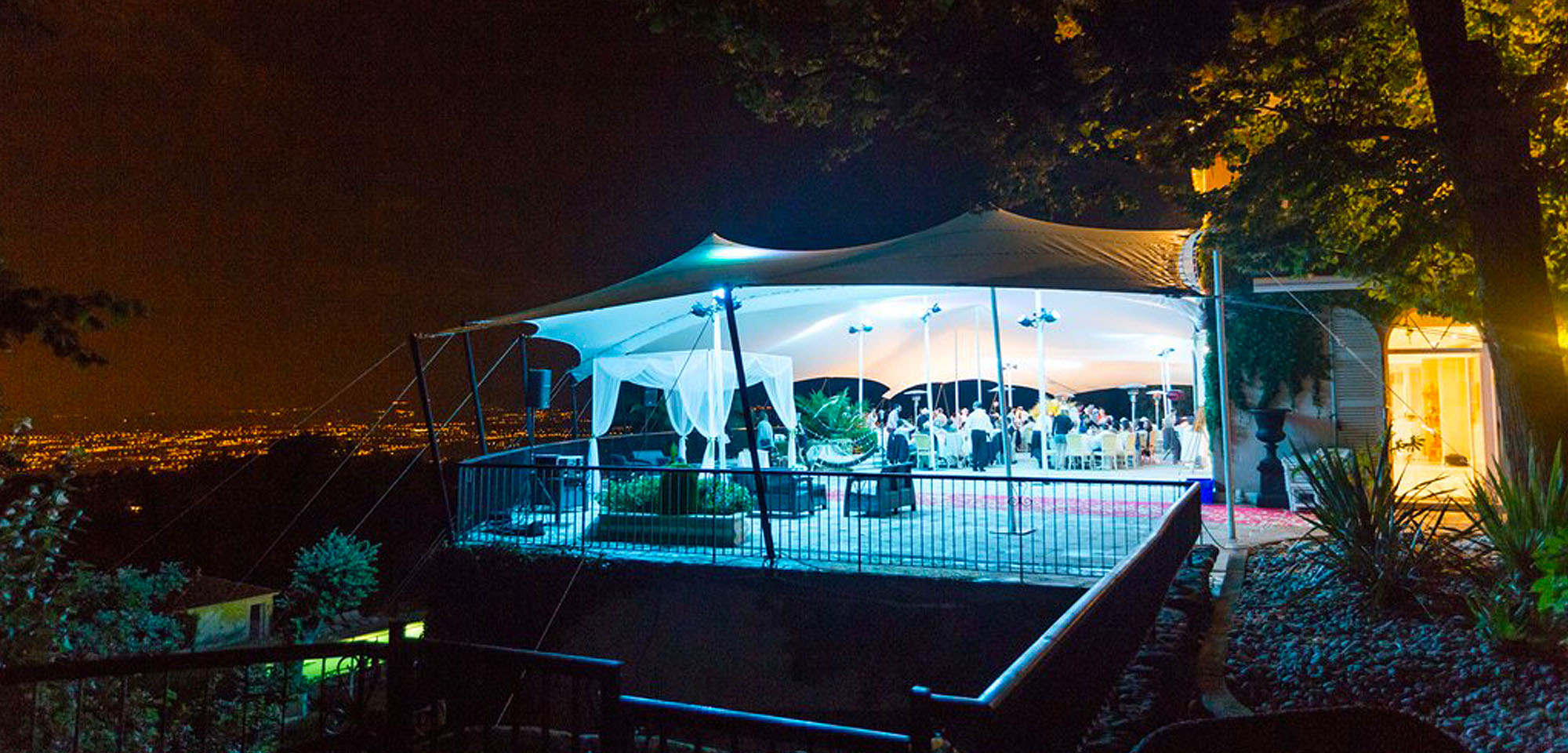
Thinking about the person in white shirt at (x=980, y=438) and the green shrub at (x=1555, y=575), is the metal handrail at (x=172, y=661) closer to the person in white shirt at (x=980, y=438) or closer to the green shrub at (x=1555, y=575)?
the green shrub at (x=1555, y=575)

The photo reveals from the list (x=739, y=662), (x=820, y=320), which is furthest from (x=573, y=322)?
(x=739, y=662)

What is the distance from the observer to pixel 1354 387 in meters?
13.3

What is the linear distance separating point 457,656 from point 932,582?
5411 millimetres

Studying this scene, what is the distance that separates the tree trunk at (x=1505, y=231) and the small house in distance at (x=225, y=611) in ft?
45.7

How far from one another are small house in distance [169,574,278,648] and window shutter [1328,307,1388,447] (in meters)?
15.9

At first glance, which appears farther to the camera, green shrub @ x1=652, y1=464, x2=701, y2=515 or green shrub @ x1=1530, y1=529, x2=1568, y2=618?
green shrub @ x1=652, y1=464, x2=701, y2=515

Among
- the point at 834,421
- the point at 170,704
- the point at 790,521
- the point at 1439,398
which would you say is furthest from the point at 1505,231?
the point at 834,421

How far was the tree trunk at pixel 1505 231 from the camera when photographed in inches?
221

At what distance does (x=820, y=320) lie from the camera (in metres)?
15.0

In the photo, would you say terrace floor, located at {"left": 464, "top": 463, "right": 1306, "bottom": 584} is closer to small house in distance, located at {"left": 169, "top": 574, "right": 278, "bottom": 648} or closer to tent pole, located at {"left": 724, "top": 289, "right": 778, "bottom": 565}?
tent pole, located at {"left": 724, "top": 289, "right": 778, "bottom": 565}

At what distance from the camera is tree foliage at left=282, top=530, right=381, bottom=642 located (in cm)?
1194

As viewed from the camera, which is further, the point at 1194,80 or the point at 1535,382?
the point at 1194,80

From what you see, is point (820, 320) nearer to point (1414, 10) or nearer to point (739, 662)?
point (739, 662)

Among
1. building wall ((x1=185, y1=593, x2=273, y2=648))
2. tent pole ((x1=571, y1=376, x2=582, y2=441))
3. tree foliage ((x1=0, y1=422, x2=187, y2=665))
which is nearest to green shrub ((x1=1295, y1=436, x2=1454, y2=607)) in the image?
tree foliage ((x1=0, y1=422, x2=187, y2=665))
